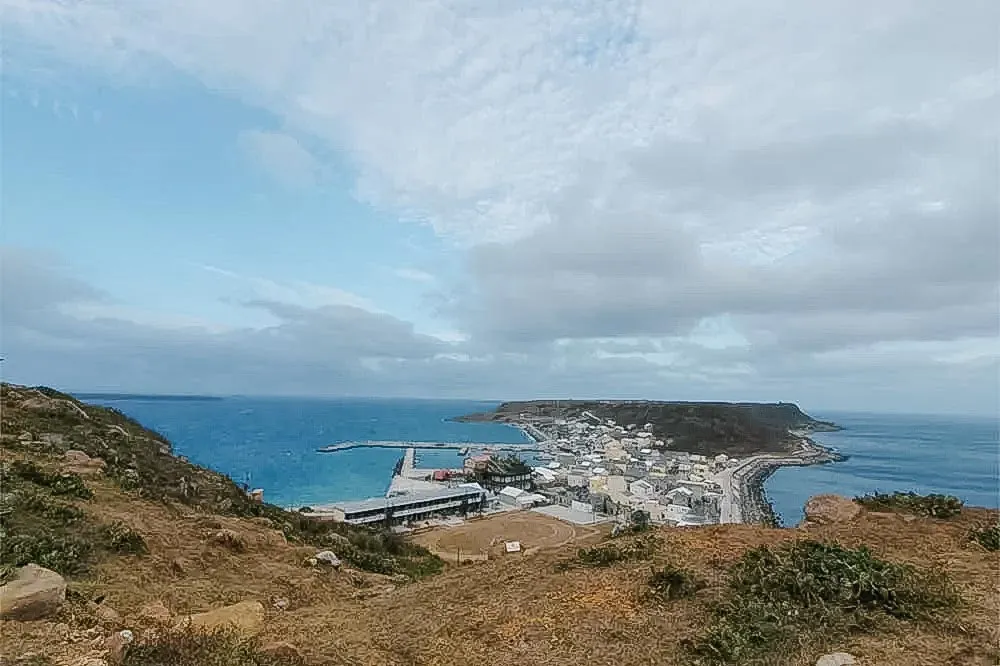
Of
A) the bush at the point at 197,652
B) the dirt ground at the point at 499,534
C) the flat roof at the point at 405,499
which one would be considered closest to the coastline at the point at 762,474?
the dirt ground at the point at 499,534

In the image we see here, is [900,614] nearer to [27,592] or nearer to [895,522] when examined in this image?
[895,522]

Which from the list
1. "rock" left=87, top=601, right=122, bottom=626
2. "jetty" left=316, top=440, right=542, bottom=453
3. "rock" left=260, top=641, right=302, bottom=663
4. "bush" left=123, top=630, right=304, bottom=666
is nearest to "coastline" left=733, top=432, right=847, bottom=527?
"rock" left=260, top=641, right=302, bottom=663

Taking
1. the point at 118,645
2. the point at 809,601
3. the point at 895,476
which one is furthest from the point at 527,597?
the point at 895,476

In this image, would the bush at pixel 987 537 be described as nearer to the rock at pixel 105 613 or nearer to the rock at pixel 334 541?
the rock at pixel 105 613

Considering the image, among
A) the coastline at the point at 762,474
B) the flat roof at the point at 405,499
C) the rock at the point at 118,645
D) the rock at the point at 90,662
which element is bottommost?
the coastline at the point at 762,474

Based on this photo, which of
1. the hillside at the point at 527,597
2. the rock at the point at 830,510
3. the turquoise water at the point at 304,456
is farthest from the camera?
the turquoise water at the point at 304,456
